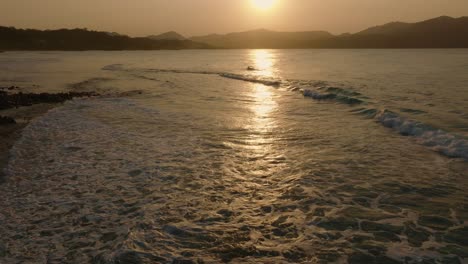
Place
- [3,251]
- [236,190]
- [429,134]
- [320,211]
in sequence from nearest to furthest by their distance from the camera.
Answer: [3,251], [320,211], [236,190], [429,134]

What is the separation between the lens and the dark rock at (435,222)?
801cm

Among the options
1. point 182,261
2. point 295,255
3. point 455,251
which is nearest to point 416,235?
point 455,251

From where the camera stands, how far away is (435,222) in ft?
26.9

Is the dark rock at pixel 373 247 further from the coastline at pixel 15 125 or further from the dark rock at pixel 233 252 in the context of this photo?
the coastline at pixel 15 125

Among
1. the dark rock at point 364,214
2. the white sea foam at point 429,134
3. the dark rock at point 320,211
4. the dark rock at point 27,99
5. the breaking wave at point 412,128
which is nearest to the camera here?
the dark rock at point 364,214

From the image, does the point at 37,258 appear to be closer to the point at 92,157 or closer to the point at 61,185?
the point at 61,185

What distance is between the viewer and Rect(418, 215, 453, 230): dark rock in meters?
8.01

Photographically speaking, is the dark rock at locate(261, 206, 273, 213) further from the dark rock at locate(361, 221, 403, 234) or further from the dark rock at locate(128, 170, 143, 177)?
the dark rock at locate(128, 170, 143, 177)

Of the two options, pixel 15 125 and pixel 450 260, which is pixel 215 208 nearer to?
pixel 450 260

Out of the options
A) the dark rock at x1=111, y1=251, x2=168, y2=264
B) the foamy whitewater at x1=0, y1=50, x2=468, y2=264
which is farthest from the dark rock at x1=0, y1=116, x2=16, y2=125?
the dark rock at x1=111, y1=251, x2=168, y2=264

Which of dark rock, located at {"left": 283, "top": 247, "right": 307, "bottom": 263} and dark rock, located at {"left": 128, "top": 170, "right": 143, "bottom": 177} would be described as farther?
dark rock, located at {"left": 128, "top": 170, "right": 143, "bottom": 177}

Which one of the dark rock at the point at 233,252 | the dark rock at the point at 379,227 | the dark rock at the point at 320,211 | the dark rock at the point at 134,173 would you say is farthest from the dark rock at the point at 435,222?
the dark rock at the point at 134,173

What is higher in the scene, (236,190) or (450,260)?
(236,190)

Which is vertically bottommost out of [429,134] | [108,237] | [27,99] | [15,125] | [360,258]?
[360,258]
